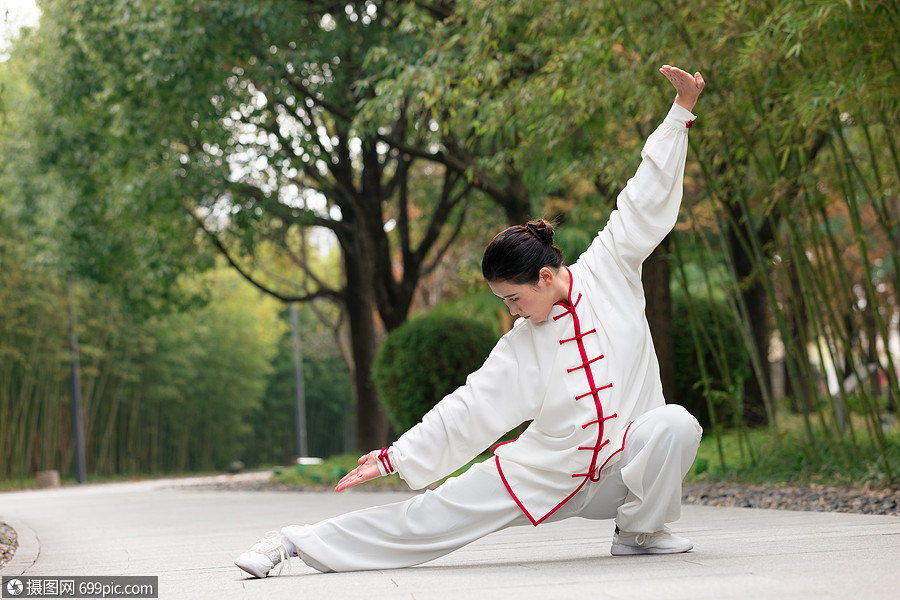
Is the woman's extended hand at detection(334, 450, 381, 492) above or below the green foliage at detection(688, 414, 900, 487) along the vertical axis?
above

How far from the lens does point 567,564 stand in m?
3.54

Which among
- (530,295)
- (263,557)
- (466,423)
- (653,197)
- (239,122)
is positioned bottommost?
(263,557)

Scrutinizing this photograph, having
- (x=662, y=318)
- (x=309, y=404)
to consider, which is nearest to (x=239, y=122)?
(x=662, y=318)

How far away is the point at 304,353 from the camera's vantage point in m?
38.9

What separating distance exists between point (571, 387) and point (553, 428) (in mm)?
162

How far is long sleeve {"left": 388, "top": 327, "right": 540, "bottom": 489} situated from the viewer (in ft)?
11.5

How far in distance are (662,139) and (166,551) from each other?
3490 millimetres

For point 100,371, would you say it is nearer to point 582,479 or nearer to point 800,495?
point 800,495

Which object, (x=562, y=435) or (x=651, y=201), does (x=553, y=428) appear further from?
(x=651, y=201)

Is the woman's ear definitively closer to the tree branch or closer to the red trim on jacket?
the red trim on jacket

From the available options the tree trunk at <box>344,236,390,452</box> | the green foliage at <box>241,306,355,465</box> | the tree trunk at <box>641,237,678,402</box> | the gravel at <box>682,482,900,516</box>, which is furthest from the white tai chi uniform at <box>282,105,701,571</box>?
the green foliage at <box>241,306,355,465</box>

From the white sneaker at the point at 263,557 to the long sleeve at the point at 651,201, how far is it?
5.17 feet

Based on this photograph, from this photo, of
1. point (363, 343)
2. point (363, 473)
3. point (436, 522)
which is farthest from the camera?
point (363, 343)

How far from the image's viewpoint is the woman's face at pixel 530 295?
3.46 meters
